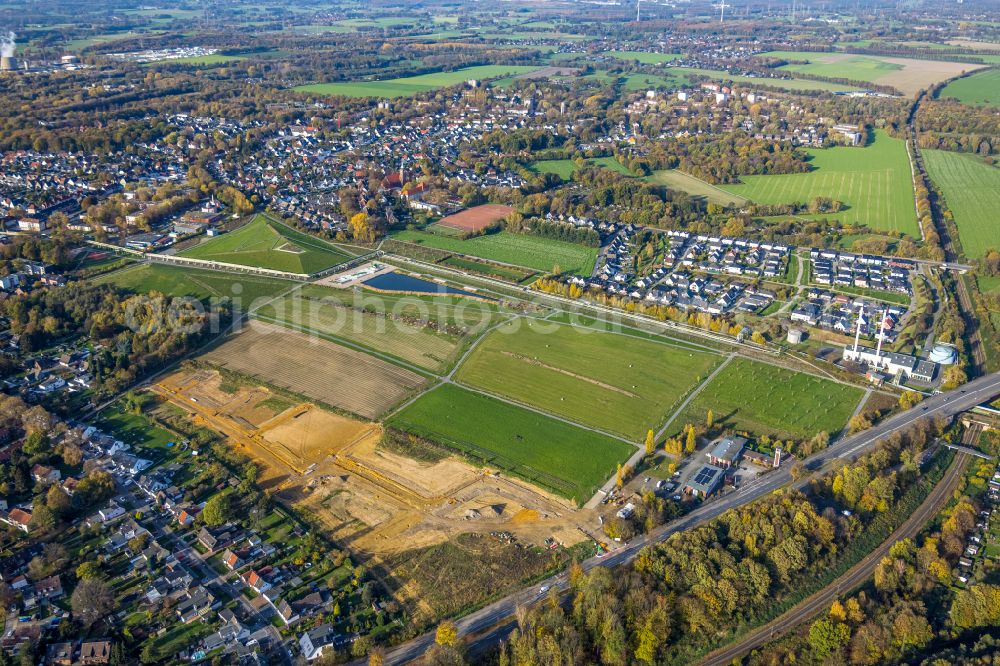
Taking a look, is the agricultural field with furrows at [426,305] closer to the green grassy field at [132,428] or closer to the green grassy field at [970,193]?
the green grassy field at [132,428]

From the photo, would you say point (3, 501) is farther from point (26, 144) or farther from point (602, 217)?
point (26, 144)

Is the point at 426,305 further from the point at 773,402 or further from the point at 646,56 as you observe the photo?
the point at 646,56

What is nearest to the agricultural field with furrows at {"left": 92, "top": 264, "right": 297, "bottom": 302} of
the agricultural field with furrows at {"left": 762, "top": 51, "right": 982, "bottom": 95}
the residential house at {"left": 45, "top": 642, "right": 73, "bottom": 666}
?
the residential house at {"left": 45, "top": 642, "right": 73, "bottom": 666}

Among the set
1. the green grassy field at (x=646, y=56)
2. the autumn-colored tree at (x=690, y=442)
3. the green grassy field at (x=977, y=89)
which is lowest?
the autumn-colored tree at (x=690, y=442)

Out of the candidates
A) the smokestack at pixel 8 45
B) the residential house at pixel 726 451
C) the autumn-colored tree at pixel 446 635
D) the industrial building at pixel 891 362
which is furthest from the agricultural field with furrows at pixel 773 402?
the smokestack at pixel 8 45

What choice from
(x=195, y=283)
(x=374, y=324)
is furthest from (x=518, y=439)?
(x=195, y=283)
